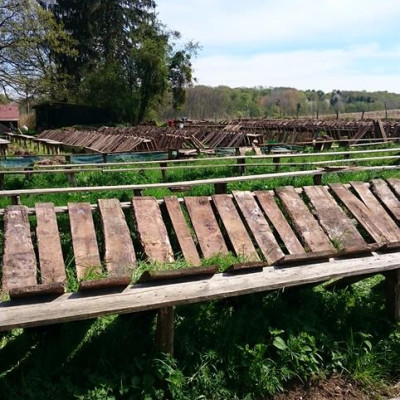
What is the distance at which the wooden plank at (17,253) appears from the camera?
328cm

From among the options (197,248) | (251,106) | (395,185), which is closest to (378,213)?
(395,185)

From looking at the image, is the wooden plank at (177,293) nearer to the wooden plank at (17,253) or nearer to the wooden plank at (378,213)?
the wooden plank at (17,253)

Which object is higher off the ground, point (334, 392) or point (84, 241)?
point (84, 241)

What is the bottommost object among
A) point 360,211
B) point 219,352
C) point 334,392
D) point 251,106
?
point 334,392

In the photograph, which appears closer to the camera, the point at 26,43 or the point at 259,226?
the point at 259,226

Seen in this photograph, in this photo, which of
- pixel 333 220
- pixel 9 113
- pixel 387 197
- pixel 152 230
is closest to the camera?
pixel 152 230

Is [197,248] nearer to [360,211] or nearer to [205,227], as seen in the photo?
[205,227]

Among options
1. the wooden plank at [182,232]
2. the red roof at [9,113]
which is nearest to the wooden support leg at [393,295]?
the wooden plank at [182,232]

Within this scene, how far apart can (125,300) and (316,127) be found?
843 inches

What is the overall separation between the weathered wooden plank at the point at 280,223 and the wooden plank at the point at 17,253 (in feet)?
7.54

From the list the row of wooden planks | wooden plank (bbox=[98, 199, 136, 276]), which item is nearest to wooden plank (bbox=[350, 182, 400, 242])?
the row of wooden planks

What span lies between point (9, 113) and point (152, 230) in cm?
4651

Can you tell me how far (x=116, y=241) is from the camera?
3973 millimetres

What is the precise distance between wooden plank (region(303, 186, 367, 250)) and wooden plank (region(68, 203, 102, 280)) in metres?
2.33
